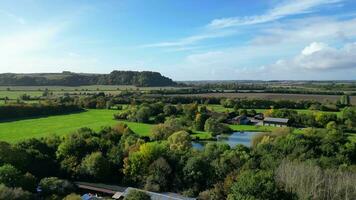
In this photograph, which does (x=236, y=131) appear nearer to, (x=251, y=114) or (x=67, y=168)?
(x=251, y=114)

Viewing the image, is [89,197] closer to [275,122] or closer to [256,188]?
[256,188]

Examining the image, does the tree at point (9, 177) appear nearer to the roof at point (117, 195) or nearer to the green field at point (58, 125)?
the roof at point (117, 195)

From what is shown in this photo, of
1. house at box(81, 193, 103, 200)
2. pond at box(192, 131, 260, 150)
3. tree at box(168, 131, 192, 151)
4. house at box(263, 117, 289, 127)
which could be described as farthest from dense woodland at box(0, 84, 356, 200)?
house at box(263, 117, 289, 127)

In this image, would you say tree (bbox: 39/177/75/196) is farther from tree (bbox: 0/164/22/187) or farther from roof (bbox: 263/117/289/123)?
roof (bbox: 263/117/289/123)

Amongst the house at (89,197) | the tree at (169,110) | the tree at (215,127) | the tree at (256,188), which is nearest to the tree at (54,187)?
the house at (89,197)

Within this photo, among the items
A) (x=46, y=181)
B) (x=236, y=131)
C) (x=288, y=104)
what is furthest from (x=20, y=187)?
(x=288, y=104)

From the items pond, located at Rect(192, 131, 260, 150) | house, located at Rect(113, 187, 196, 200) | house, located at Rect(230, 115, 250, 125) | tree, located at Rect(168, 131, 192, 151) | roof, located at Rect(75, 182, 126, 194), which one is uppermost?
tree, located at Rect(168, 131, 192, 151)

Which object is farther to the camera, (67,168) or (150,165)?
(67,168)
